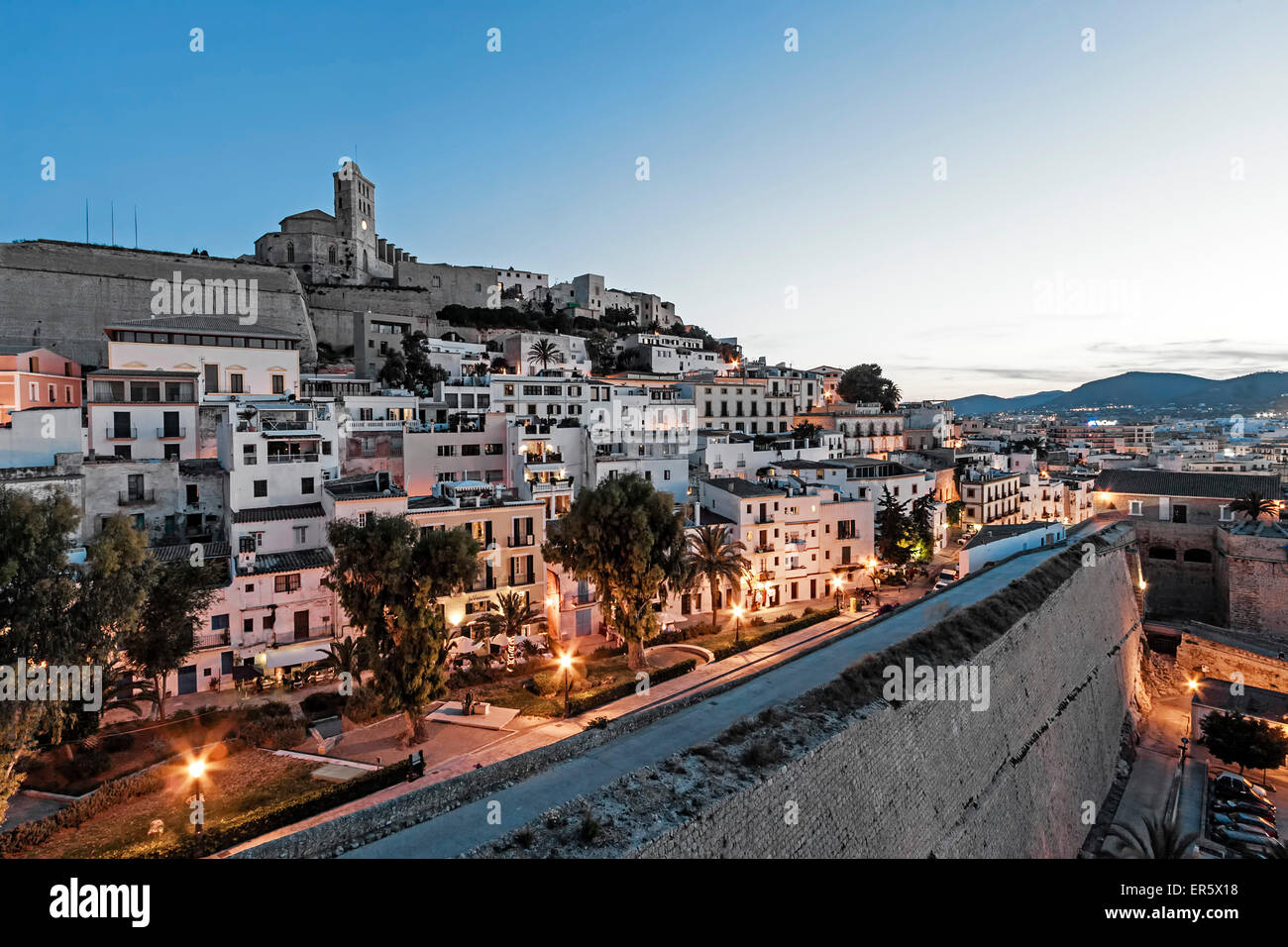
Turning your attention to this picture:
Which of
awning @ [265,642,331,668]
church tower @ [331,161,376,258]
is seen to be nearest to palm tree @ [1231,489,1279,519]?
awning @ [265,642,331,668]

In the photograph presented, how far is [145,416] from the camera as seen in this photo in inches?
1266

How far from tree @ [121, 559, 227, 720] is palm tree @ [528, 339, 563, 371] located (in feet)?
127

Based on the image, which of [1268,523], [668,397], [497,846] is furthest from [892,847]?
[668,397]

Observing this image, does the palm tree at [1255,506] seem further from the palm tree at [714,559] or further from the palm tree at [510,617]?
the palm tree at [510,617]

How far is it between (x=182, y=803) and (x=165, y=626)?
246 inches

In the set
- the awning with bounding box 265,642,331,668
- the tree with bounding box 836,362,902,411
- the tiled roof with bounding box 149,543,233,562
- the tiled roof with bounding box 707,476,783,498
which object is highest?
the tree with bounding box 836,362,902,411

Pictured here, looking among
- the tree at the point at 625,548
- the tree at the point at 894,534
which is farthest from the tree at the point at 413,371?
the tree at the point at 894,534

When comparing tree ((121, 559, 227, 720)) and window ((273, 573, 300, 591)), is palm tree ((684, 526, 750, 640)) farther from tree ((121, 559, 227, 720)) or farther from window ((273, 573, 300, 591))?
tree ((121, 559, 227, 720))

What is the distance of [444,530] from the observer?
19.9 m

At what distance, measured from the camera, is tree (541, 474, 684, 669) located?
2348cm

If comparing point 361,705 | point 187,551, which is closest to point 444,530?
point 361,705

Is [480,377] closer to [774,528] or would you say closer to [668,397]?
[668,397]

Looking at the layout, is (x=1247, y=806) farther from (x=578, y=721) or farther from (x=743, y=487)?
(x=743, y=487)

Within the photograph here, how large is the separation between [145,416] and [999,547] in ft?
144
